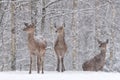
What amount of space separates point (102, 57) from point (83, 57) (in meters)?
13.7

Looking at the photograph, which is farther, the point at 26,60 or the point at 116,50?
the point at 116,50

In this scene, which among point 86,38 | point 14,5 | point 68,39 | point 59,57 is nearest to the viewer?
point 59,57

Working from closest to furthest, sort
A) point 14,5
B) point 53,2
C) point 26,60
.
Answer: point 14,5 → point 53,2 → point 26,60

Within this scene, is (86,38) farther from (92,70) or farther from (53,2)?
(92,70)

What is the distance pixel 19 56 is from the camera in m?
24.5

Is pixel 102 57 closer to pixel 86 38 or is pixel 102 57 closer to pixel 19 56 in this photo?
pixel 19 56

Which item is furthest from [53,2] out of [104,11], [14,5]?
[104,11]

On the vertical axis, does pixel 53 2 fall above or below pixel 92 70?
above
